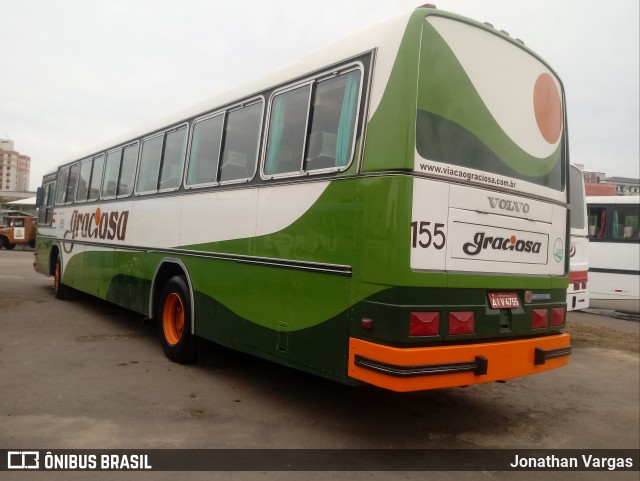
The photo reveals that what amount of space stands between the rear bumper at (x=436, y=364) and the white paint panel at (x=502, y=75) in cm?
181

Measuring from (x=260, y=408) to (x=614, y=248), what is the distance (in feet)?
37.6

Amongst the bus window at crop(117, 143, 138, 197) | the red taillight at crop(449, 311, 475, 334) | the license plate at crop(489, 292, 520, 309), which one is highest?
the bus window at crop(117, 143, 138, 197)

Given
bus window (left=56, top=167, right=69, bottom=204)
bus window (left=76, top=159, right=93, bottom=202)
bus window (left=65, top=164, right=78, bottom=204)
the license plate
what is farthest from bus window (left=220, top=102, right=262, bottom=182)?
bus window (left=56, top=167, right=69, bottom=204)

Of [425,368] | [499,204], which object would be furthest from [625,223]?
[425,368]

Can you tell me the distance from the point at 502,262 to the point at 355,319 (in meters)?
1.39

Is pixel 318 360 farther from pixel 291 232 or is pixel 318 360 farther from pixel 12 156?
pixel 12 156

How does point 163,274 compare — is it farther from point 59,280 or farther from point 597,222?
point 597,222

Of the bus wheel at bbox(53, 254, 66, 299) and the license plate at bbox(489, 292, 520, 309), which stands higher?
the license plate at bbox(489, 292, 520, 309)

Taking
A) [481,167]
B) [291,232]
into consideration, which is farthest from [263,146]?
[481,167]

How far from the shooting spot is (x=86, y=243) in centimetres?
997

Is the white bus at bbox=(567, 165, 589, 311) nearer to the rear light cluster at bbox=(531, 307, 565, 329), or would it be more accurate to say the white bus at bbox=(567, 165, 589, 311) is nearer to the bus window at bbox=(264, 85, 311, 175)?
the rear light cluster at bbox=(531, 307, 565, 329)

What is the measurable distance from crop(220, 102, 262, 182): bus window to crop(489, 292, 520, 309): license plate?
8.24ft

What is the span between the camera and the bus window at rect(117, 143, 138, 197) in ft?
27.3

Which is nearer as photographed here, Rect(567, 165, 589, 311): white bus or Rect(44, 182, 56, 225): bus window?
Rect(567, 165, 589, 311): white bus
